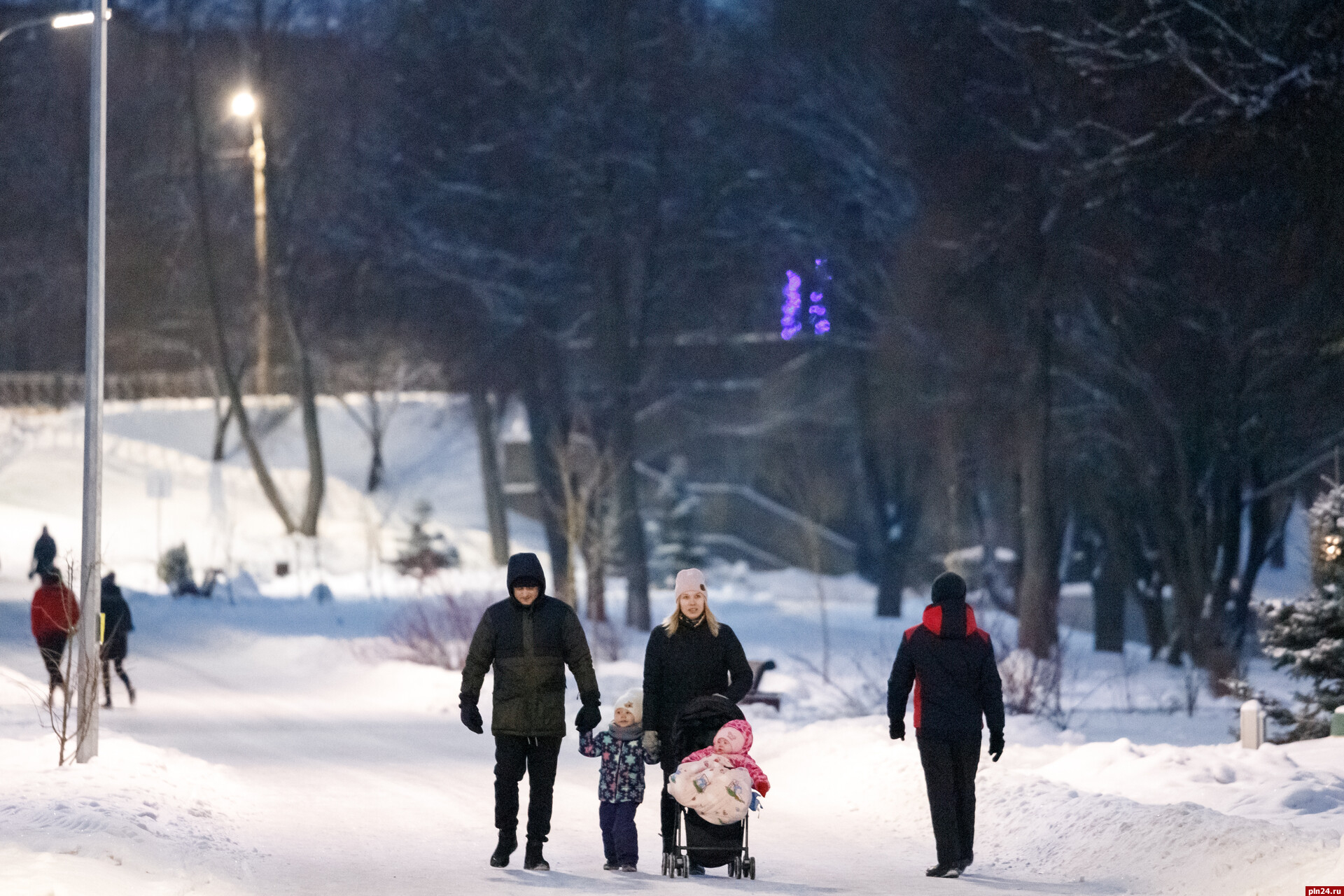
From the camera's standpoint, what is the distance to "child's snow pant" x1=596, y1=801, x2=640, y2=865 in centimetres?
1111

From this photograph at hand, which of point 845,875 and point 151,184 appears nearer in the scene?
point 845,875

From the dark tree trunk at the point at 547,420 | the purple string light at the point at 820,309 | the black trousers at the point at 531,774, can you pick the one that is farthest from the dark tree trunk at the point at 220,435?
the black trousers at the point at 531,774

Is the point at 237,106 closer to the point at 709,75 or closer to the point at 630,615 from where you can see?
the point at 709,75

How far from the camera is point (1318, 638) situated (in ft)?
58.3

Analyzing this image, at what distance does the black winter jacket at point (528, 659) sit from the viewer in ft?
35.7

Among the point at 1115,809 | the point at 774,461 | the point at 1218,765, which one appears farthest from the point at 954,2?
the point at 774,461

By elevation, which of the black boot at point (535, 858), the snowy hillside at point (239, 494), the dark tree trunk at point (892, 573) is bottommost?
the black boot at point (535, 858)

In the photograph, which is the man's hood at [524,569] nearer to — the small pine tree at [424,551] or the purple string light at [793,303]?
the purple string light at [793,303]

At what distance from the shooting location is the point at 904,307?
1581 inches

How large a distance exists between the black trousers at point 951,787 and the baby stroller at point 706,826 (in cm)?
113

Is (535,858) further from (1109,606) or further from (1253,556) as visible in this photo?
(1109,606)

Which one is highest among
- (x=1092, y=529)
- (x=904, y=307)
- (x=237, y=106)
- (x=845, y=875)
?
(x=237, y=106)

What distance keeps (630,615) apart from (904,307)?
8.67 metres

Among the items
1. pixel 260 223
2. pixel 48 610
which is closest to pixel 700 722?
pixel 48 610
